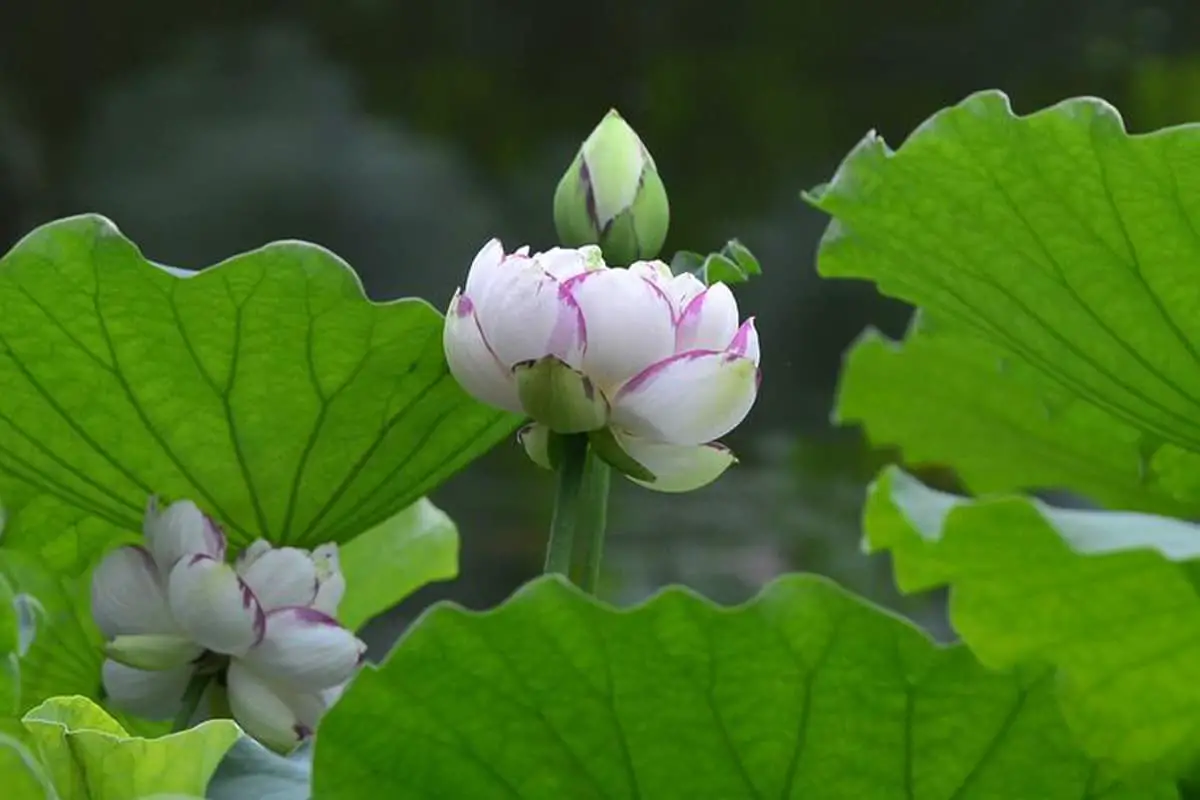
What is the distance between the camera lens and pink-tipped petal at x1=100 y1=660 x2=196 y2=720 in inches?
16.6

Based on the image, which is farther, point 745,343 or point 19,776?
point 745,343

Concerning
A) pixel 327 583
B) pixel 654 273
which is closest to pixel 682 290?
pixel 654 273

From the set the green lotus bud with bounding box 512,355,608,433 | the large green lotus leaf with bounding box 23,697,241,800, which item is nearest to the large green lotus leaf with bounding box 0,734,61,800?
the large green lotus leaf with bounding box 23,697,241,800

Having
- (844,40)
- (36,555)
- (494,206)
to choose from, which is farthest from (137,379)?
(844,40)

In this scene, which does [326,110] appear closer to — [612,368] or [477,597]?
[477,597]

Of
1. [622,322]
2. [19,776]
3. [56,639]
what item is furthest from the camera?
[56,639]

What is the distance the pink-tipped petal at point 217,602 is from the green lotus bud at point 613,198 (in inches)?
4.3

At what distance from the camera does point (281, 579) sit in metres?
0.41

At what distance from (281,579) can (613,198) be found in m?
0.12

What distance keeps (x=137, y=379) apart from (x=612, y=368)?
0.44ft

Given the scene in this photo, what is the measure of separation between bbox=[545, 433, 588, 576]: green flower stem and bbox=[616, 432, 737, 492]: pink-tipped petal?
0.04 ft

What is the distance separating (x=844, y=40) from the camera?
2.63m

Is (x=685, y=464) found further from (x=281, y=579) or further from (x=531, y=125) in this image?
(x=531, y=125)

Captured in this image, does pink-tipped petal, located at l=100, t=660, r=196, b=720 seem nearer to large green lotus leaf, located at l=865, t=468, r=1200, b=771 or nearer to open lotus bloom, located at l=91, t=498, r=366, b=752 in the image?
open lotus bloom, located at l=91, t=498, r=366, b=752
